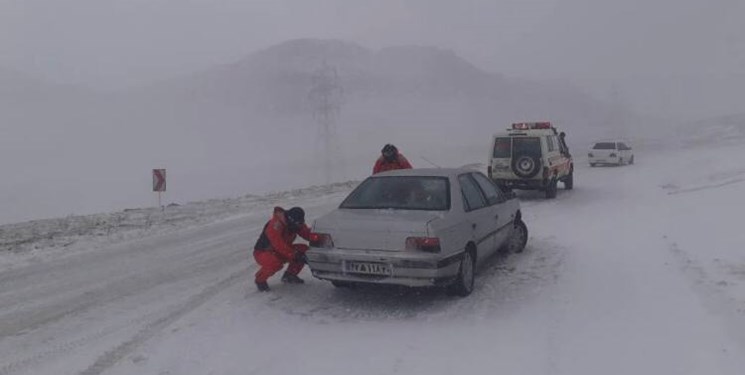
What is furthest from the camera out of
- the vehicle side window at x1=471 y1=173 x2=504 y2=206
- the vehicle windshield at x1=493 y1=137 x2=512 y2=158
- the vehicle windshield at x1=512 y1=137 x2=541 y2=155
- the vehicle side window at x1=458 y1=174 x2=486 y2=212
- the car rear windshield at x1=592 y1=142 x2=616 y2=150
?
the car rear windshield at x1=592 y1=142 x2=616 y2=150

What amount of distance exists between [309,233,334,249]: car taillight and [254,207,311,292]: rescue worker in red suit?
0.44m

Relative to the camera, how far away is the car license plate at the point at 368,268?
6578 mm

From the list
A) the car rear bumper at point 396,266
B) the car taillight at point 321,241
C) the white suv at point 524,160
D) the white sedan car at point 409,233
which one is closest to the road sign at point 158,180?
the white suv at point 524,160

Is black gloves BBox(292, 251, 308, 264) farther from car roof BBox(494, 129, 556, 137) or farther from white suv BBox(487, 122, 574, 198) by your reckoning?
car roof BBox(494, 129, 556, 137)

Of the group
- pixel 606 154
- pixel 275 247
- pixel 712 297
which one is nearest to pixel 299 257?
pixel 275 247

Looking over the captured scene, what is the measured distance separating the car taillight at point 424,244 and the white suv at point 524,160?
1109 cm

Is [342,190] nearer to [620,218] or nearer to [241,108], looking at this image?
[620,218]

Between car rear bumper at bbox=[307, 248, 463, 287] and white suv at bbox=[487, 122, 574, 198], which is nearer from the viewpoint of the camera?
car rear bumper at bbox=[307, 248, 463, 287]

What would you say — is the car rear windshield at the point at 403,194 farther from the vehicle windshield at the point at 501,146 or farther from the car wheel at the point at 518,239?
the vehicle windshield at the point at 501,146

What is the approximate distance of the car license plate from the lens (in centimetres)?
658

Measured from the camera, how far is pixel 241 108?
5271 inches

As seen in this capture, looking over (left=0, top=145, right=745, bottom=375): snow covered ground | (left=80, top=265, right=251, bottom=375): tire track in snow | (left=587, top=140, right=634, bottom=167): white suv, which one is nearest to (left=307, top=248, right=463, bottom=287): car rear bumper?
(left=0, top=145, right=745, bottom=375): snow covered ground

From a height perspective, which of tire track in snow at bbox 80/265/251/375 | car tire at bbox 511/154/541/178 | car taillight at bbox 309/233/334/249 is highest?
car tire at bbox 511/154/541/178

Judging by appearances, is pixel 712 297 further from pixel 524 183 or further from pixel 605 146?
pixel 605 146
